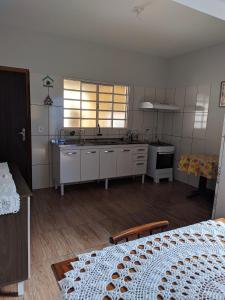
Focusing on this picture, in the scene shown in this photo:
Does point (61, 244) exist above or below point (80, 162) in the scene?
below

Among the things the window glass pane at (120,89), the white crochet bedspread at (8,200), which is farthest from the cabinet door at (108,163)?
the white crochet bedspread at (8,200)

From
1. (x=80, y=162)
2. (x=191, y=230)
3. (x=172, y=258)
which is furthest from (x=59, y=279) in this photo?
(x=80, y=162)

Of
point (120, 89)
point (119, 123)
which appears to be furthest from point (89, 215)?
point (120, 89)

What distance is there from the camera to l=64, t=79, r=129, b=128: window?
403 cm

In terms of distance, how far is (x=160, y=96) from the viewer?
194 inches

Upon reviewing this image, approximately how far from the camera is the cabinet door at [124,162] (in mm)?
4074

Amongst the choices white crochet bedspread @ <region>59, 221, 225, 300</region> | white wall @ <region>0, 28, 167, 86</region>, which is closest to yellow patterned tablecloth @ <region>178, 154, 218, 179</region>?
white wall @ <region>0, 28, 167, 86</region>

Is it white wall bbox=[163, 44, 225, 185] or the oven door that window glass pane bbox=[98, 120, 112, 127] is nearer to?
the oven door

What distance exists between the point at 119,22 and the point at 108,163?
7.38ft

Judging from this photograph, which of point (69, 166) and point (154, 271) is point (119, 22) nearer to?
point (69, 166)

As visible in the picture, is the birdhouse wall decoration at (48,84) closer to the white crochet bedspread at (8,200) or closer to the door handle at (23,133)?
the door handle at (23,133)

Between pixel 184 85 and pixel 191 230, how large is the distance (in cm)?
389

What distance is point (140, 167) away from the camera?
4352mm

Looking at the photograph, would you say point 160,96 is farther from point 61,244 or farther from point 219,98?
point 61,244
